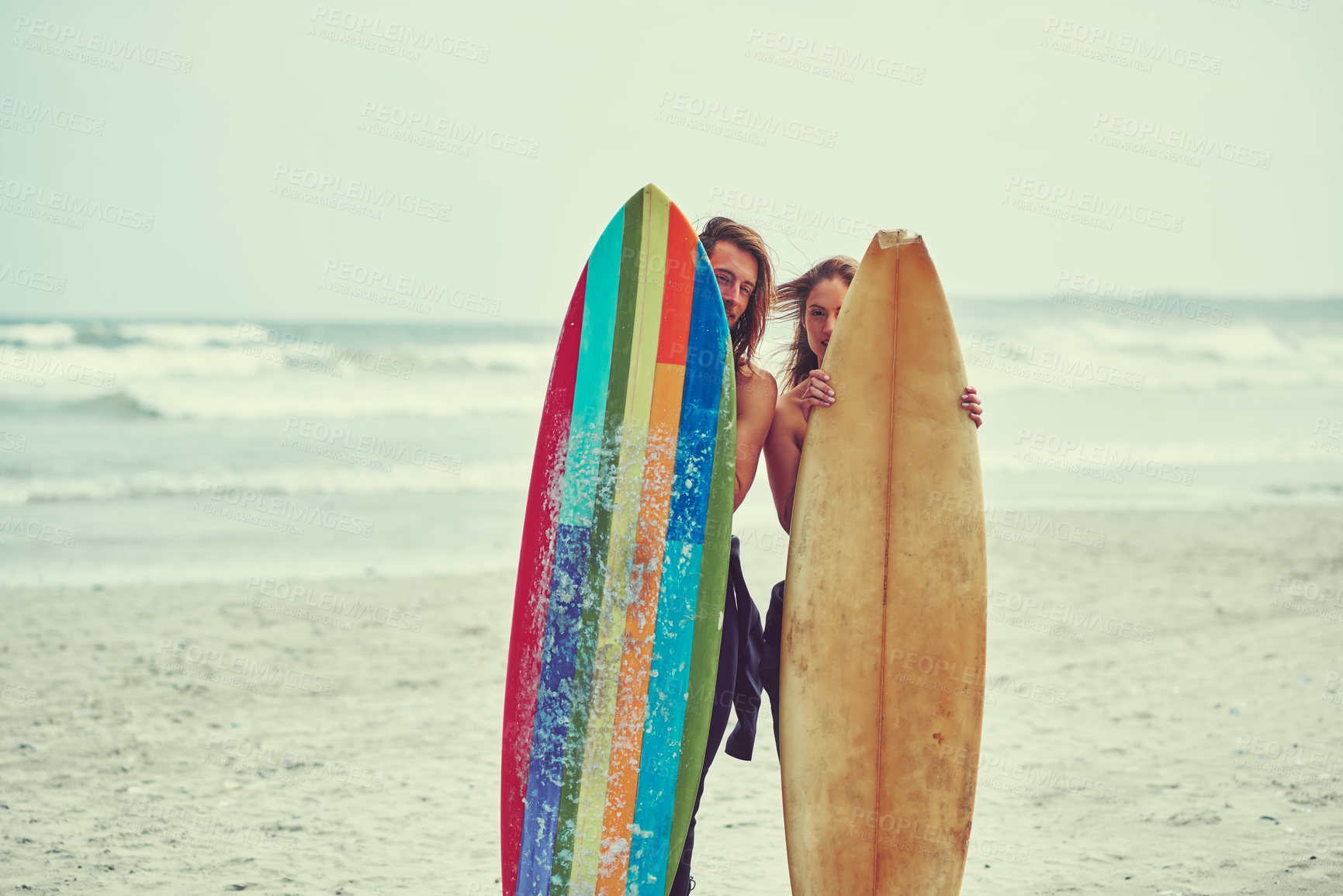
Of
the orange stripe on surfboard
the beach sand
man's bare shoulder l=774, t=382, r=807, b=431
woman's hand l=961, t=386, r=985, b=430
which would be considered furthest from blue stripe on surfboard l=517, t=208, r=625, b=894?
woman's hand l=961, t=386, r=985, b=430

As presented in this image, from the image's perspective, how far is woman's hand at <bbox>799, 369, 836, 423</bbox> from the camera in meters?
2.38

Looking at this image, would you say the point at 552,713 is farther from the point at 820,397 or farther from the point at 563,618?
the point at 820,397

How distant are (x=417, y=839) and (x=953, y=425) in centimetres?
212

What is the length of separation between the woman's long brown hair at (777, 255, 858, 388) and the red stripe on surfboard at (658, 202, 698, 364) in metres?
0.36

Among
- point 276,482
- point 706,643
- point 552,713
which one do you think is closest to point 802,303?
point 706,643

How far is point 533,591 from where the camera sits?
2330mm

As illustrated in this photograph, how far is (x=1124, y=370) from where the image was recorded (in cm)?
1884

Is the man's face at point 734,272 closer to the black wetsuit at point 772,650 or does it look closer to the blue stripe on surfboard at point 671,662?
the blue stripe on surfboard at point 671,662

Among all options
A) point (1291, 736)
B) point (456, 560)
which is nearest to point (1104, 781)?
point (1291, 736)

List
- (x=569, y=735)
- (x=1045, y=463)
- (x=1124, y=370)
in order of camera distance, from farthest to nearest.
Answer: (x=1124, y=370), (x=1045, y=463), (x=569, y=735)

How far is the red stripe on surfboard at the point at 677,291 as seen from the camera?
2.32 metres

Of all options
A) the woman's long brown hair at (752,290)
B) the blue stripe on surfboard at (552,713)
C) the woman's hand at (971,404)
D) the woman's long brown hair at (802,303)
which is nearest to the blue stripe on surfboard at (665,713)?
the blue stripe on surfboard at (552,713)

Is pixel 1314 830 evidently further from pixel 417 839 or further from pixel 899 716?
pixel 417 839

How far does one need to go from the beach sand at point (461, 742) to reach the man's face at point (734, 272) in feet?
4.10
